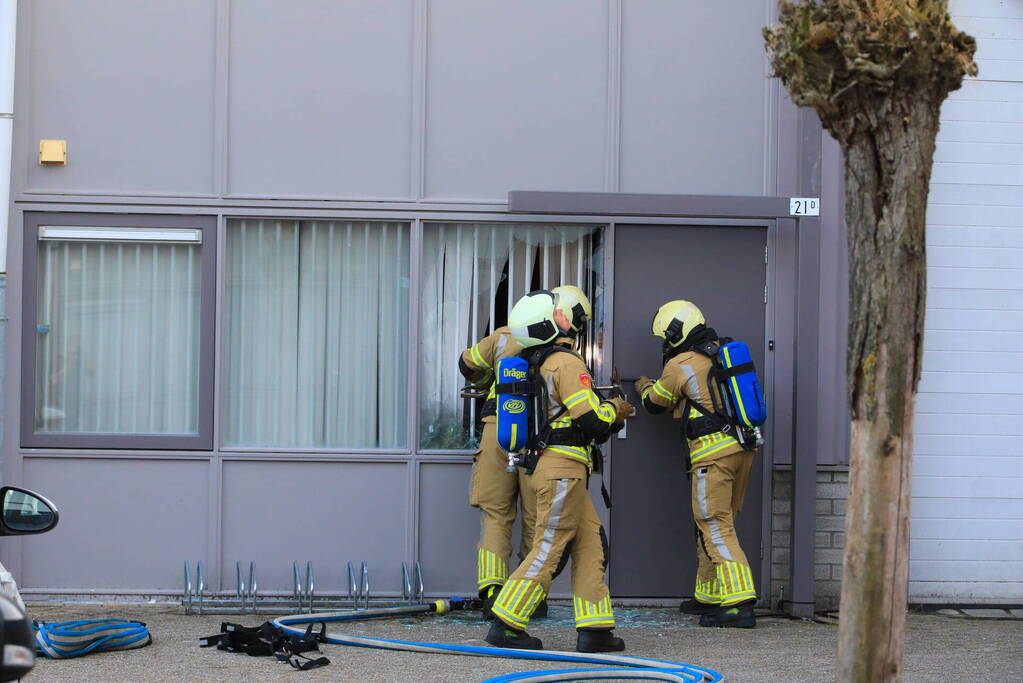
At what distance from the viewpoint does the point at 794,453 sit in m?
8.97

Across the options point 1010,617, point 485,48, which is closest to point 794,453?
point 1010,617

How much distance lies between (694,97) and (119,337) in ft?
13.9

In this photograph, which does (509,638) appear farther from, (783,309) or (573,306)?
(783,309)

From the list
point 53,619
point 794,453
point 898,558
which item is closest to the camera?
point 898,558

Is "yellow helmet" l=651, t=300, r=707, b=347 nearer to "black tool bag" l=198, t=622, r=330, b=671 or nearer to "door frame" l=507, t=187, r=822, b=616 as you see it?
"door frame" l=507, t=187, r=822, b=616

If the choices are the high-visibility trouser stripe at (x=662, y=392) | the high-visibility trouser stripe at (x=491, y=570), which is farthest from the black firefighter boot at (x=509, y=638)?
the high-visibility trouser stripe at (x=662, y=392)

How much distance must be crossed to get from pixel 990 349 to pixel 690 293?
218 cm

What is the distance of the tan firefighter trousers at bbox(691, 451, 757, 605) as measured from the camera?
326 inches

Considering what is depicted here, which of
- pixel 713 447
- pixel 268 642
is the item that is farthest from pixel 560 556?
pixel 268 642

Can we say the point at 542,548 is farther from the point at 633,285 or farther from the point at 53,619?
the point at 53,619

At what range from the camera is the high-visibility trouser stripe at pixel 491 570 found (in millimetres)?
8203

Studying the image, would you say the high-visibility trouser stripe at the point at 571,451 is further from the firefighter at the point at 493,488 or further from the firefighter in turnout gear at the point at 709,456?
the firefighter in turnout gear at the point at 709,456

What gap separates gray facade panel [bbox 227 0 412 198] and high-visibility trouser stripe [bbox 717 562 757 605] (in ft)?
11.0

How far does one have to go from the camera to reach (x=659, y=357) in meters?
9.14
